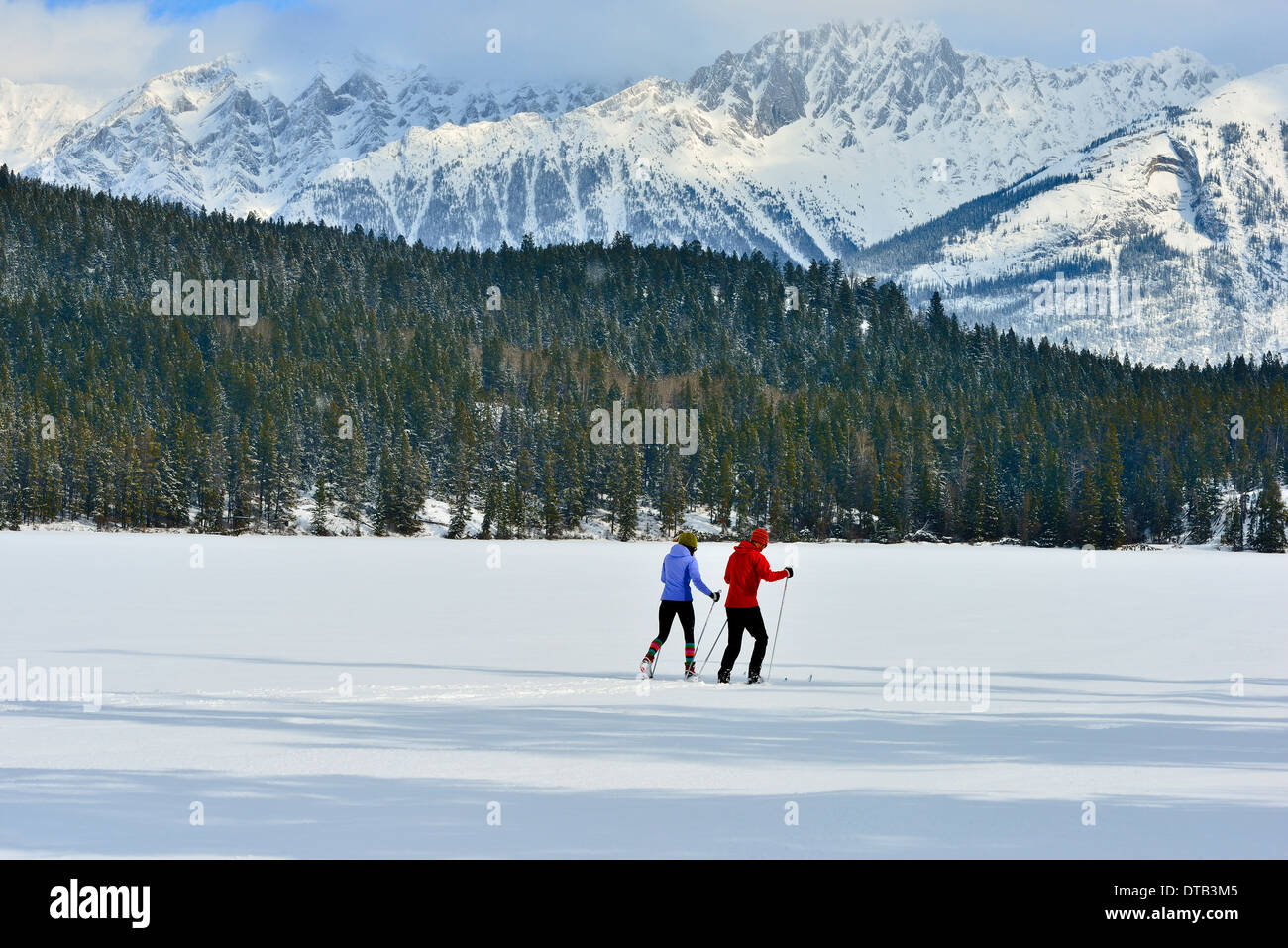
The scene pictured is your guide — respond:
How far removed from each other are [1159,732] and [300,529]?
99.7m

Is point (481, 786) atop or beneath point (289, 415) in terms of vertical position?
beneath

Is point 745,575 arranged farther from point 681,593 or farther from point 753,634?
point 681,593

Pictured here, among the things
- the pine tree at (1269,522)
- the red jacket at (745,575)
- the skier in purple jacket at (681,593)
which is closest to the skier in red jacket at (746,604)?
the red jacket at (745,575)

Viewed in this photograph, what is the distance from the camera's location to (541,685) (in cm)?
1648

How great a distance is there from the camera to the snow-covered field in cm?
861

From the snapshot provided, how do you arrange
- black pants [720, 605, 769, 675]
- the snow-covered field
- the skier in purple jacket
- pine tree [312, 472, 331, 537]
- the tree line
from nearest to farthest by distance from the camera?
1. the snow-covered field
2. black pants [720, 605, 769, 675]
3. the skier in purple jacket
4. pine tree [312, 472, 331, 537]
5. the tree line

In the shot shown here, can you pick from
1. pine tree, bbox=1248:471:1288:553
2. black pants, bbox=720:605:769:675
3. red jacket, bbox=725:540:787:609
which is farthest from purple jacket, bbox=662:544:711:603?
pine tree, bbox=1248:471:1288:553

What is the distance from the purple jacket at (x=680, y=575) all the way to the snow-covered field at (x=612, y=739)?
1406 mm

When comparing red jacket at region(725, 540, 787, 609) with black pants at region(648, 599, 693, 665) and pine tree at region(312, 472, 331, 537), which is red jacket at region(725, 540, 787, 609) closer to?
black pants at region(648, 599, 693, 665)

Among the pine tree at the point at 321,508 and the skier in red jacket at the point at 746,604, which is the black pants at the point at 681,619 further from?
the pine tree at the point at 321,508

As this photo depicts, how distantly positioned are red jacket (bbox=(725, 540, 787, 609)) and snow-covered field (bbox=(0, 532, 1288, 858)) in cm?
130
